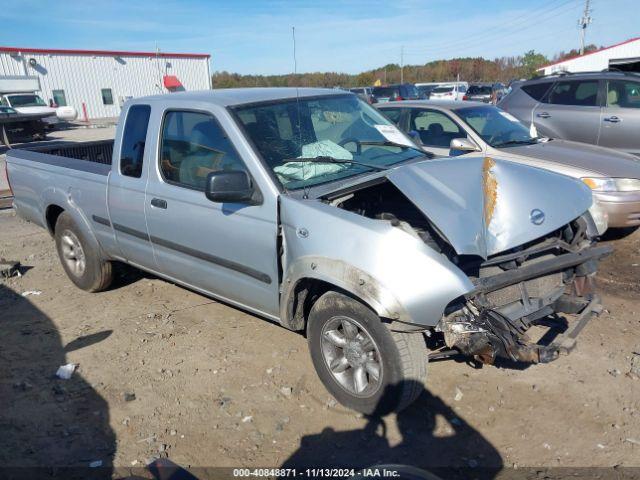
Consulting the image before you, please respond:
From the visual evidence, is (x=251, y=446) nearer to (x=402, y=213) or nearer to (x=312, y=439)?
(x=312, y=439)

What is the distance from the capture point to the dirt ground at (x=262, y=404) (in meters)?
3.03

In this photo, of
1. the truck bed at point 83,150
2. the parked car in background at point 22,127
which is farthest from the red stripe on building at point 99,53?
the truck bed at point 83,150

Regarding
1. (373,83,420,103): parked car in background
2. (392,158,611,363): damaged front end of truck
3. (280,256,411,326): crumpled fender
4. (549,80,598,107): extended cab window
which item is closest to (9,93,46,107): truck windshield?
(373,83,420,103): parked car in background

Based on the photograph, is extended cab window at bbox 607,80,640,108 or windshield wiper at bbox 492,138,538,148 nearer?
windshield wiper at bbox 492,138,538,148

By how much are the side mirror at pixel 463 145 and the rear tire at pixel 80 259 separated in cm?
410

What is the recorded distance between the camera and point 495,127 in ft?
22.7

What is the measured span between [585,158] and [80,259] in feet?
18.7

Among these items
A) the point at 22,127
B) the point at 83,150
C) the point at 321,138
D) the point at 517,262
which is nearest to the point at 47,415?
the point at 321,138

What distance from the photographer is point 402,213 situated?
153 inches

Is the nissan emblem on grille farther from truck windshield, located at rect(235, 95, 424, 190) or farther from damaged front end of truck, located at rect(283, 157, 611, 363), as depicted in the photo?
truck windshield, located at rect(235, 95, 424, 190)

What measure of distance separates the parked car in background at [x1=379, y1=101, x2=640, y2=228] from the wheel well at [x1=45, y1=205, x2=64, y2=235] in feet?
12.1

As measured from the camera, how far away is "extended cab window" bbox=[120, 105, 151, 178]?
429 cm

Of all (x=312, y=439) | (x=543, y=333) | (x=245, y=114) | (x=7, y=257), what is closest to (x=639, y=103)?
(x=543, y=333)

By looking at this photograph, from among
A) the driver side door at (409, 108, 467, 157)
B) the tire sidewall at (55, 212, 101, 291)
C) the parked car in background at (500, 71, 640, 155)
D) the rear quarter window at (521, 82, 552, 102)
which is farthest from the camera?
the rear quarter window at (521, 82, 552, 102)
